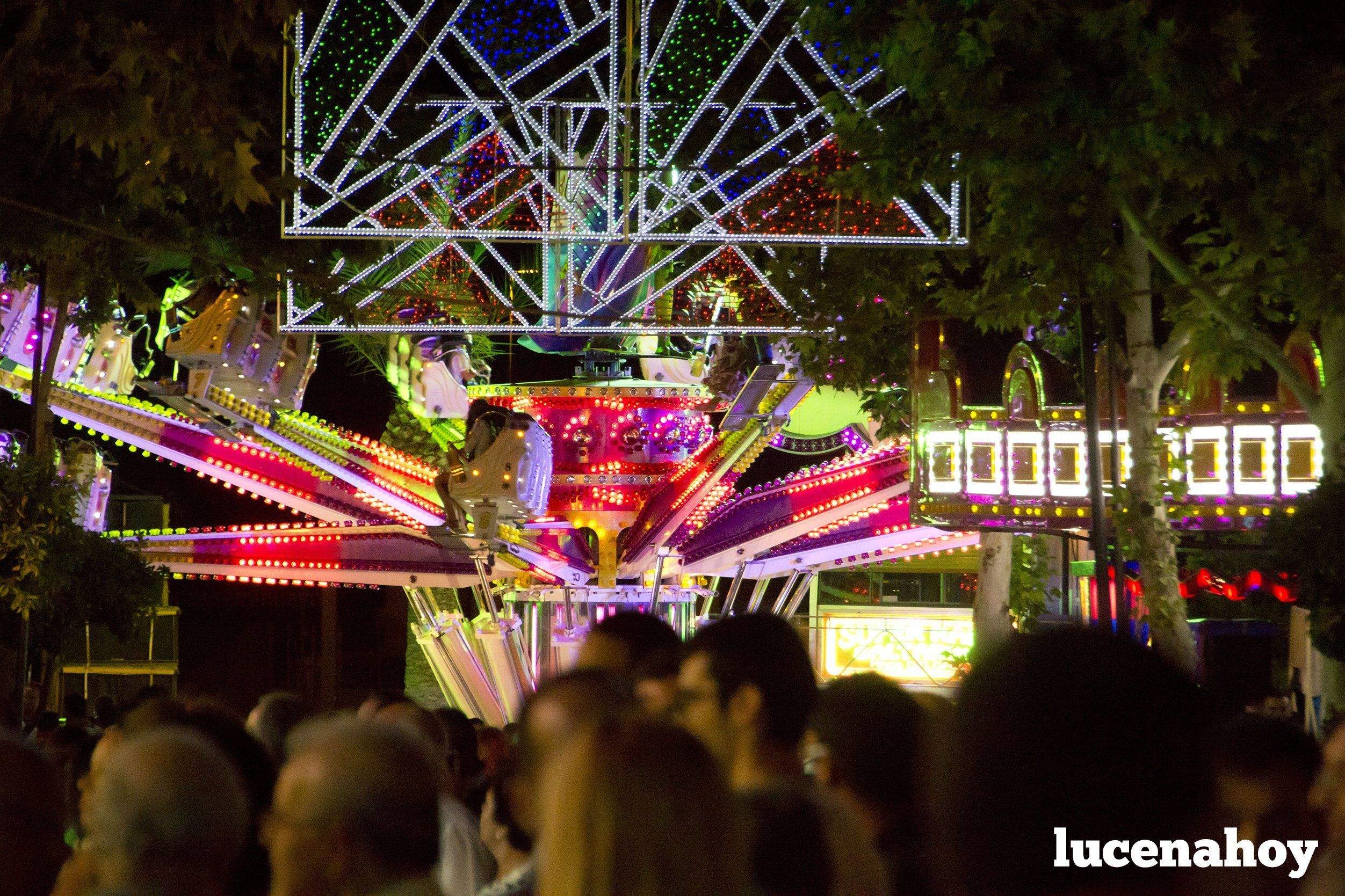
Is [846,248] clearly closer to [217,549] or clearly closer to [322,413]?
[217,549]

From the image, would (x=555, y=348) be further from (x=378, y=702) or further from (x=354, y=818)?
(x=354, y=818)

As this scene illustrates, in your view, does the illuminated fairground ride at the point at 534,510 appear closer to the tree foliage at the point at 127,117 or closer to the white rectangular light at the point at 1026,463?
the white rectangular light at the point at 1026,463

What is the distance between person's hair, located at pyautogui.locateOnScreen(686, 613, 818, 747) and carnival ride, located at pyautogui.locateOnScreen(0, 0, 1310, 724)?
Answer: 5119mm

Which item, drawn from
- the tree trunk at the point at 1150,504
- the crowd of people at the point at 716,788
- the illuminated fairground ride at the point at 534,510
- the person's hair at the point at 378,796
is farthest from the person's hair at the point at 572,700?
the illuminated fairground ride at the point at 534,510

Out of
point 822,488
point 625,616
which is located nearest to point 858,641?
point 822,488

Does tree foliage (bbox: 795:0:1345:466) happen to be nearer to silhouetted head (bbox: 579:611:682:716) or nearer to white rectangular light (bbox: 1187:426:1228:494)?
white rectangular light (bbox: 1187:426:1228:494)

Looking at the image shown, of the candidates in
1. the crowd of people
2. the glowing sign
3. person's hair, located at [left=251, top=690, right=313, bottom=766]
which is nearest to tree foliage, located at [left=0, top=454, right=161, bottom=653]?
A: the crowd of people

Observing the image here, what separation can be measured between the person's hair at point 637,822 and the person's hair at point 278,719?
3253 millimetres

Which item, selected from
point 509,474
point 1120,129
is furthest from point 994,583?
point 1120,129

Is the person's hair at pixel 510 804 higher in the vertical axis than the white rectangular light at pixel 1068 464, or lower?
lower

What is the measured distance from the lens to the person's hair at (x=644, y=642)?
543 centimetres

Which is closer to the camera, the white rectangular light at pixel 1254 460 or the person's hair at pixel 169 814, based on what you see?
the person's hair at pixel 169 814

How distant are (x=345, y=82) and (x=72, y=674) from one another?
19314 millimetres

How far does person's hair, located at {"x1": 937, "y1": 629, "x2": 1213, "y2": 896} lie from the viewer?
263 centimetres
